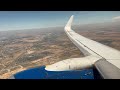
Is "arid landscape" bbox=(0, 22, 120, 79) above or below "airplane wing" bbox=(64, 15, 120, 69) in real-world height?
below

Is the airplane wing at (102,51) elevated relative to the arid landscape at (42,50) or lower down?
elevated

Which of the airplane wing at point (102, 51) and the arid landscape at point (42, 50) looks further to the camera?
the arid landscape at point (42, 50)

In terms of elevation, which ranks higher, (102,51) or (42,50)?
(102,51)

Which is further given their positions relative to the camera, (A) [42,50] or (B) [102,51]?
(A) [42,50]

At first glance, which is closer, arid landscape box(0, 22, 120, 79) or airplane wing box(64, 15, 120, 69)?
airplane wing box(64, 15, 120, 69)
